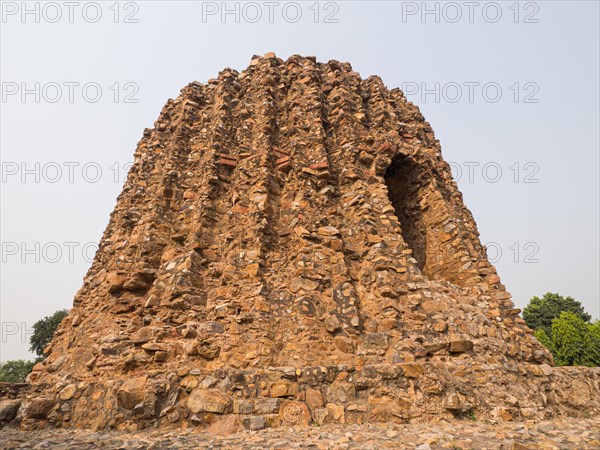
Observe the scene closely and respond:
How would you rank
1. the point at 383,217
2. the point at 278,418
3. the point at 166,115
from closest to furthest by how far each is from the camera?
the point at 278,418 → the point at 383,217 → the point at 166,115

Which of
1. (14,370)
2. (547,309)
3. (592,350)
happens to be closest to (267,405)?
(592,350)

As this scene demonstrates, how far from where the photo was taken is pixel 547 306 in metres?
28.7

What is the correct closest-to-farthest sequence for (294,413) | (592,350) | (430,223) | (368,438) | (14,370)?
(368,438)
(294,413)
(430,223)
(592,350)
(14,370)

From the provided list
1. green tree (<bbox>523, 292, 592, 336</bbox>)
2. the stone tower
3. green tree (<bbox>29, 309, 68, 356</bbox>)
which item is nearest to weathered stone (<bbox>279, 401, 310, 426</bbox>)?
the stone tower

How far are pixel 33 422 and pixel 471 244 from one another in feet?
33.6

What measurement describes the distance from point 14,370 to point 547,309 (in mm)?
61192

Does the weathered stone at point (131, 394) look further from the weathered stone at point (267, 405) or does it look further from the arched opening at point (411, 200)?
the arched opening at point (411, 200)

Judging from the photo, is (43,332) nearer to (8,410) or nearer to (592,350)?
(8,410)

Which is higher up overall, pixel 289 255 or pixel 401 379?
pixel 289 255

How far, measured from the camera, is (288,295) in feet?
21.9

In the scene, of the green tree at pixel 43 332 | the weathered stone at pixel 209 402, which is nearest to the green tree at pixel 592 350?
the weathered stone at pixel 209 402

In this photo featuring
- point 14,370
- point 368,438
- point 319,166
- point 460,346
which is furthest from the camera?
point 14,370

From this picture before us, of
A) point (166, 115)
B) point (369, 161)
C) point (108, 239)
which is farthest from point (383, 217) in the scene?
point (166, 115)

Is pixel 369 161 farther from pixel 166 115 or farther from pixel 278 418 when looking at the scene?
pixel 166 115
